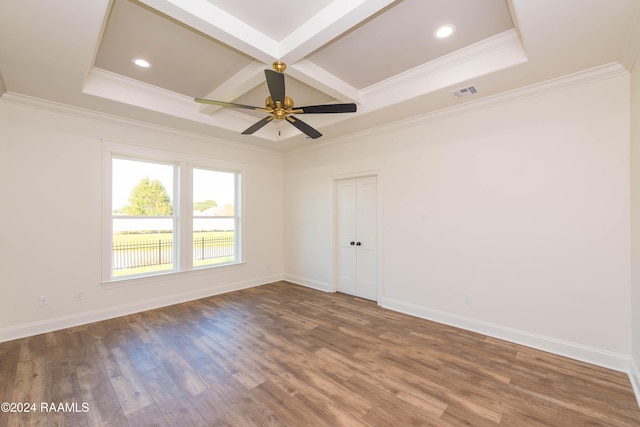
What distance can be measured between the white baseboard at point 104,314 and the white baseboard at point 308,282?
1.01m

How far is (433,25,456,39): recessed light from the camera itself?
8.52ft

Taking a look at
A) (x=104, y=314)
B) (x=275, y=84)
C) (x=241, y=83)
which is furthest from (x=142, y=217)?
(x=275, y=84)

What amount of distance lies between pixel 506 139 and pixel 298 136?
3147mm

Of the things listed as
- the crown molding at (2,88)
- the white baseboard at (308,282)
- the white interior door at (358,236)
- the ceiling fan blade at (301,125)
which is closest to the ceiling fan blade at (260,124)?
the ceiling fan blade at (301,125)

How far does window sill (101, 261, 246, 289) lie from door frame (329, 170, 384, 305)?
6.09 feet

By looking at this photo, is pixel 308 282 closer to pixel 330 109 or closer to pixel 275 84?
pixel 330 109

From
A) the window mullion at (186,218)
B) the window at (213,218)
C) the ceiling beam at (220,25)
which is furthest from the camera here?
the window at (213,218)

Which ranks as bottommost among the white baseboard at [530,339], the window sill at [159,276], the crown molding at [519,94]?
the white baseboard at [530,339]

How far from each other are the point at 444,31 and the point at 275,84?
1.72m

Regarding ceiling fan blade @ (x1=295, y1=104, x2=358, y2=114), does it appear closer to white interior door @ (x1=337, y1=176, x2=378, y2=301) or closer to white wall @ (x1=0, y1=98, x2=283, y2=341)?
white interior door @ (x1=337, y1=176, x2=378, y2=301)

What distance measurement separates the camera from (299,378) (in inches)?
97.4

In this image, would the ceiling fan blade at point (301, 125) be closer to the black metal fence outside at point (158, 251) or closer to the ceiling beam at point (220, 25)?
the ceiling beam at point (220, 25)

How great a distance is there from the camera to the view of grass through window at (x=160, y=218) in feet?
13.7

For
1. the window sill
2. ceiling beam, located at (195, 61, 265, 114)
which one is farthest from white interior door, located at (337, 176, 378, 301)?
ceiling beam, located at (195, 61, 265, 114)
